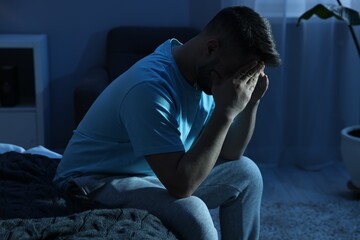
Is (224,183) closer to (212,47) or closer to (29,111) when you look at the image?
(212,47)

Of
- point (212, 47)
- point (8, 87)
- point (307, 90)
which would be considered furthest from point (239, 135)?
point (8, 87)

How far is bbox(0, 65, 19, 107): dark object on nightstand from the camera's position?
116 inches

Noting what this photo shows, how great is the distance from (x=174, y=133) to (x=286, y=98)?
1842 mm

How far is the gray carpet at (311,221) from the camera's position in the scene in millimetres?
2338

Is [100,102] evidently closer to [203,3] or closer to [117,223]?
[117,223]

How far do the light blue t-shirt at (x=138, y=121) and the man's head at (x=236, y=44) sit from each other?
108 millimetres

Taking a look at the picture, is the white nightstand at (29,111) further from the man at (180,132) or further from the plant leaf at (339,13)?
the man at (180,132)

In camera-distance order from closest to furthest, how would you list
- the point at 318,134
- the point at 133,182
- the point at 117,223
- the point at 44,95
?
the point at 117,223 → the point at 133,182 → the point at 44,95 → the point at 318,134

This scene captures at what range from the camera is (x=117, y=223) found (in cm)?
131

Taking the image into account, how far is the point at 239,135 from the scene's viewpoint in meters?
1.70

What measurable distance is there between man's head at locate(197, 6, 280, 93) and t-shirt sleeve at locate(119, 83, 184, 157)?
14cm

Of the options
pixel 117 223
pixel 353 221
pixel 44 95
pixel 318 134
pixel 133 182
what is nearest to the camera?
pixel 117 223

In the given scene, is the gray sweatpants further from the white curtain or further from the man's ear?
the white curtain

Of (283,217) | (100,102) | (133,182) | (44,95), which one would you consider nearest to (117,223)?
(133,182)
